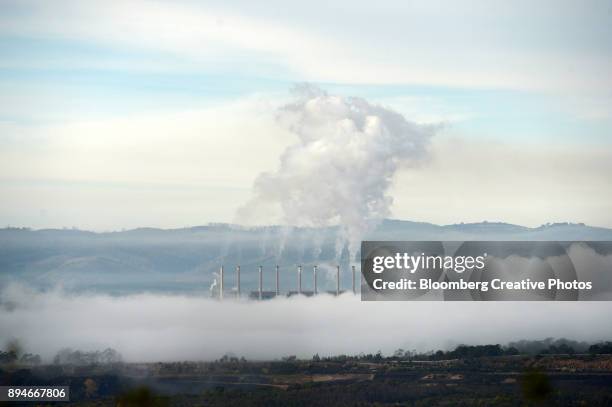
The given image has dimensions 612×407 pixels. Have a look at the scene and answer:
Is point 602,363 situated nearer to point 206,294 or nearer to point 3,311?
point 206,294

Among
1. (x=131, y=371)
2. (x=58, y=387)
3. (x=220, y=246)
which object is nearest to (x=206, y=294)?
(x=220, y=246)

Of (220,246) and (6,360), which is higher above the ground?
(220,246)

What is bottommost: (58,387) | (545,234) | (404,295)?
(58,387)

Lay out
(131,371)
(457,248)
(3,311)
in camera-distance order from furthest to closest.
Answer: (3,311)
(457,248)
(131,371)

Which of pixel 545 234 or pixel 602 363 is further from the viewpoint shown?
pixel 545 234

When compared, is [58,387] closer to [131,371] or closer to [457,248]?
[131,371]

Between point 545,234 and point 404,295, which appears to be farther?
point 545,234

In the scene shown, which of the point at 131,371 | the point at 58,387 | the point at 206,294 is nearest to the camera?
the point at 58,387

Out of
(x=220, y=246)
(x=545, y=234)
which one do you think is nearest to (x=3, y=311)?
(x=220, y=246)

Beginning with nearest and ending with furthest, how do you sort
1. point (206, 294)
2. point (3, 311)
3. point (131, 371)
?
point (131, 371), point (3, 311), point (206, 294)
